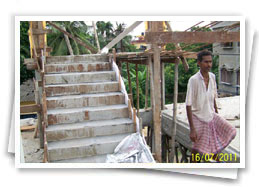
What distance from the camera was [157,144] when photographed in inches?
188

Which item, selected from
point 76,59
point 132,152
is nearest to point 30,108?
point 76,59

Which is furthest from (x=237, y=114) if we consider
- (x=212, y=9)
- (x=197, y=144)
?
(x=212, y=9)

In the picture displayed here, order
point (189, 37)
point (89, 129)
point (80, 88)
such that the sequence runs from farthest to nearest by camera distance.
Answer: point (80, 88)
point (89, 129)
point (189, 37)

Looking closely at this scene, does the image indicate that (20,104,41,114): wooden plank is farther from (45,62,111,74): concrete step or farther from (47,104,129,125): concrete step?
(45,62,111,74): concrete step

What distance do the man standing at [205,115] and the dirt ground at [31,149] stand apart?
260 cm

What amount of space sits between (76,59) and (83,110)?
149 centimetres

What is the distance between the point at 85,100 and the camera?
5.18 m

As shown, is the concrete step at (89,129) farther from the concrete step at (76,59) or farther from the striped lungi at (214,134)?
the concrete step at (76,59)

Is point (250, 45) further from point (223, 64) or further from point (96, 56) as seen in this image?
point (96, 56)

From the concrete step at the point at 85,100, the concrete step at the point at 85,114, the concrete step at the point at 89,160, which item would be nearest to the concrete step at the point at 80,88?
the concrete step at the point at 85,100

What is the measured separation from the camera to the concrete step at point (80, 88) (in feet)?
17.4
